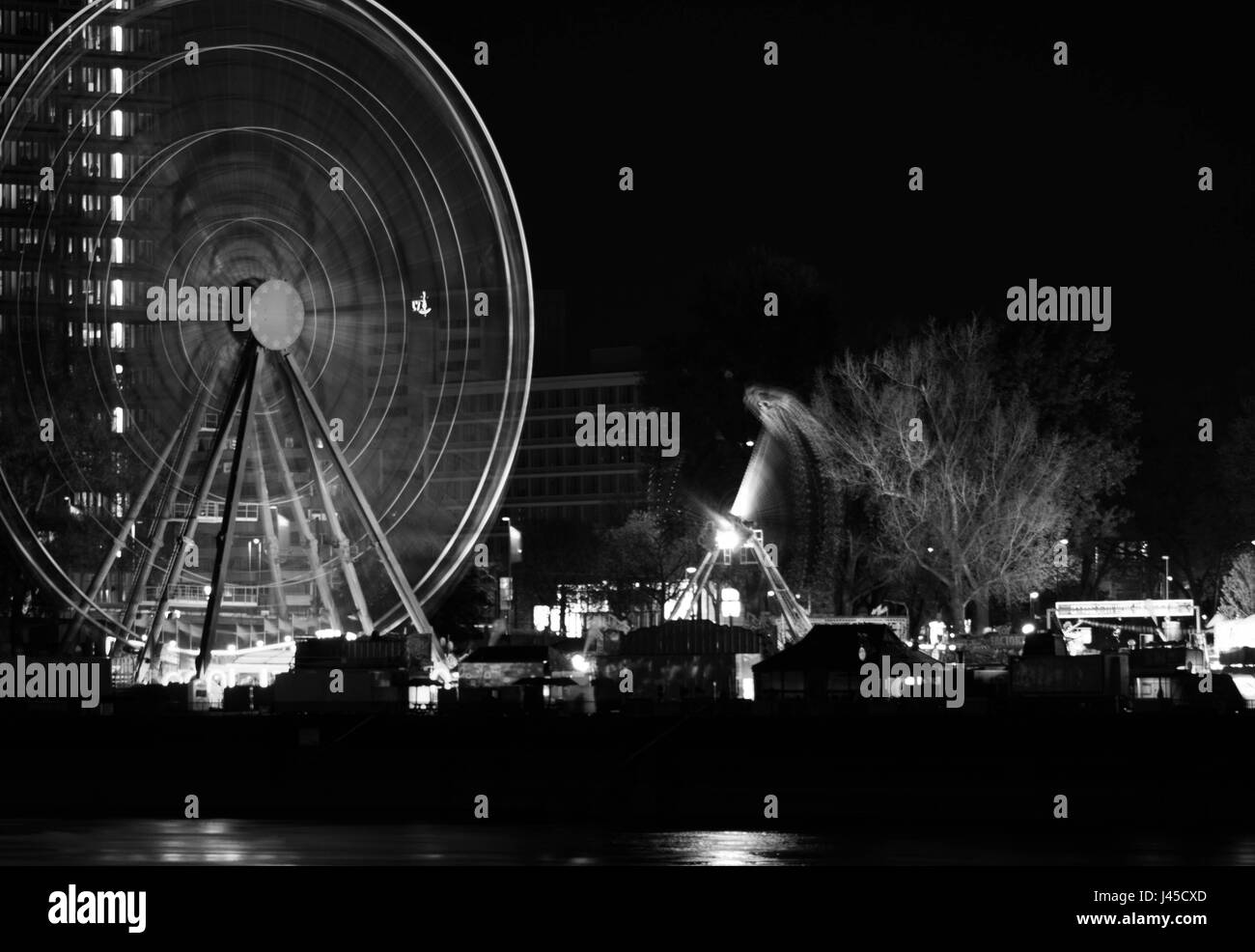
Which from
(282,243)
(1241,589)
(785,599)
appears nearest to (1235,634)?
(785,599)

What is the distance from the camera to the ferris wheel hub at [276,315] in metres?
52.5

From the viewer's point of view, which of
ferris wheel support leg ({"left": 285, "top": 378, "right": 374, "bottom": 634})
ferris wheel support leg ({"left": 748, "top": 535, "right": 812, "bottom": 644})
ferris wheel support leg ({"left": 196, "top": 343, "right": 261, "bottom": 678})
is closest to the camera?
ferris wheel support leg ({"left": 196, "top": 343, "right": 261, "bottom": 678})

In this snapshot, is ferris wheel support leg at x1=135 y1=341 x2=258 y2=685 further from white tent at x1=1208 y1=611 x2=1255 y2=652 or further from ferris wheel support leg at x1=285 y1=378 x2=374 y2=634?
white tent at x1=1208 y1=611 x2=1255 y2=652

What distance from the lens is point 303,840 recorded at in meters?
30.8

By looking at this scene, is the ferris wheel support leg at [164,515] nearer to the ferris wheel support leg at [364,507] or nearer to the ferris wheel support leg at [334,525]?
the ferris wheel support leg at [364,507]

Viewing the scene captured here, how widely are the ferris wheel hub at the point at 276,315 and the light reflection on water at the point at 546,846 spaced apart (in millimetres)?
20190

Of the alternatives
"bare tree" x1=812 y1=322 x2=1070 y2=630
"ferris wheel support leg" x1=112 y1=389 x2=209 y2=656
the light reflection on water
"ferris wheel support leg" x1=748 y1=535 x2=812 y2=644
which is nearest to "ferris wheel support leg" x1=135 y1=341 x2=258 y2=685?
"ferris wheel support leg" x1=112 y1=389 x2=209 y2=656

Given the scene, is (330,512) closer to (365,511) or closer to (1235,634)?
(365,511)

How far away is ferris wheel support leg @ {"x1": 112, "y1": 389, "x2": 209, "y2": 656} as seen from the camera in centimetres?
5472

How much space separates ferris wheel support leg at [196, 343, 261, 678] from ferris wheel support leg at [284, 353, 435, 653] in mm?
1106

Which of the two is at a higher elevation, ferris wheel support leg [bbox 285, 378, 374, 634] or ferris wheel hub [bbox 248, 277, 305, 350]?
ferris wheel hub [bbox 248, 277, 305, 350]
